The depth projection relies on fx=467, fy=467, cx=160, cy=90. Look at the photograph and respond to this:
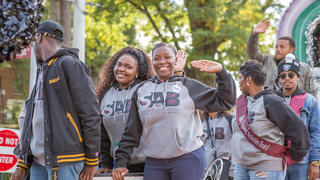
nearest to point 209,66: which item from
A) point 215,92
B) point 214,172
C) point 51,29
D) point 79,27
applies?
point 215,92

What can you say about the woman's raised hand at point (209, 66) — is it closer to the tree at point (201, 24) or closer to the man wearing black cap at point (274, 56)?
the man wearing black cap at point (274, 56)

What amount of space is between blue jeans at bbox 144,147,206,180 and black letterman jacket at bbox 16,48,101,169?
0.58m

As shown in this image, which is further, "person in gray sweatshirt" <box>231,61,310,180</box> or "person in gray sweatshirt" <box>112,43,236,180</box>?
"person in gray sweatshirt" <box>231,61,310,180</box>

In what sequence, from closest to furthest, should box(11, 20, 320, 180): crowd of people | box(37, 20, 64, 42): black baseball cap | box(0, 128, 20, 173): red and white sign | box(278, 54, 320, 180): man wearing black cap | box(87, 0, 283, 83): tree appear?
box(11, 20, 320, 180): crowd of people → box(37, 20, 64, 42): black baseball cap → box(278, 54, 320, 180): man wearing black cap → box(0, 128, 20, 173): red and white sign → box(87, 0, 283, 83): tree

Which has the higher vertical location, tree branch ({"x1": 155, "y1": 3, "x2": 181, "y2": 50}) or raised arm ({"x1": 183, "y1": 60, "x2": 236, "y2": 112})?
tree branch ({"x1": 155, "y1": 3, "x2": 181, "y2": 50})

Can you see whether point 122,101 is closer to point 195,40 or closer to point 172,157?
point 172,157

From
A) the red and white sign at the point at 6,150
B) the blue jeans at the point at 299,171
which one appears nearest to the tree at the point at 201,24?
the red and white sign at the point at 6,150

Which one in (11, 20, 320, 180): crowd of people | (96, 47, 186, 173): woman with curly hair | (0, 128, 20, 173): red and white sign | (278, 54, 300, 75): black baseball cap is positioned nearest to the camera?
(11, 20, 320, 180): crowd of people

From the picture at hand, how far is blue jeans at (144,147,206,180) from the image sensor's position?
3.82 m

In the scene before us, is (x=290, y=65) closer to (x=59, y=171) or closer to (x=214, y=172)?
(x=214, y=172)

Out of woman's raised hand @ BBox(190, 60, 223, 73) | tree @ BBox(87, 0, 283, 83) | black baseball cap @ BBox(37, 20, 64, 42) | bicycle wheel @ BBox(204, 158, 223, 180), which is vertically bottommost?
bicycle wheel @ BBox(204, 158, 223, 180)

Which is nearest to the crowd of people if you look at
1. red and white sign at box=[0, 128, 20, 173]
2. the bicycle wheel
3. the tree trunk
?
the bicycle wheel

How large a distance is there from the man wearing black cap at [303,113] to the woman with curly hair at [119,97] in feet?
5.69

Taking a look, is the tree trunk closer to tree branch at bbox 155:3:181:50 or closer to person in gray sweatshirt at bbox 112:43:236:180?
tree branch at bbox 155:3:181:50
